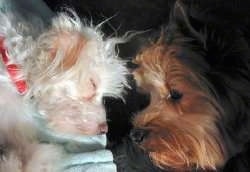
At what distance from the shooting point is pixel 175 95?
1.39 meters

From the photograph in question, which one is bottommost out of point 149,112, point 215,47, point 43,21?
point 149,112

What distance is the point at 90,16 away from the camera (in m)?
1.84

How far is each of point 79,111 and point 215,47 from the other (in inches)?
19.8

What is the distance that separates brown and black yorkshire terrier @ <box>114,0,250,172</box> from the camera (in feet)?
4.27

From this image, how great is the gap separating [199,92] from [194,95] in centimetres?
2

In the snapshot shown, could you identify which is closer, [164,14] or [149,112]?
[149,112]

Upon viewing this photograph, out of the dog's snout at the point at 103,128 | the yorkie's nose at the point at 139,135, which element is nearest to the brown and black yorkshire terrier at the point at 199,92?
the yorkie's nose at the point at 139,135

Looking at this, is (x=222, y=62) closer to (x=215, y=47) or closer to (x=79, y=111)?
(x=215, y=47)

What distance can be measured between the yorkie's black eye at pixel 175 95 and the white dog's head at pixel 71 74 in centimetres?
29

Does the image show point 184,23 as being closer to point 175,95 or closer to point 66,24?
point 175,95

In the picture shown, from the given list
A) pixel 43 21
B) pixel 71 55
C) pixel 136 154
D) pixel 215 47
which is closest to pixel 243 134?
pixel 215 47

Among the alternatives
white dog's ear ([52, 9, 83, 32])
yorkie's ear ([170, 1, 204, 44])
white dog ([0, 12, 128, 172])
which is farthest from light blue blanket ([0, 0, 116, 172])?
yorkie's ear ([170, 1, 204, 44])

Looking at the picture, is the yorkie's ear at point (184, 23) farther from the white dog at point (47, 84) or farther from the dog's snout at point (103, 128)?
the dog's snout at point (103, 128)

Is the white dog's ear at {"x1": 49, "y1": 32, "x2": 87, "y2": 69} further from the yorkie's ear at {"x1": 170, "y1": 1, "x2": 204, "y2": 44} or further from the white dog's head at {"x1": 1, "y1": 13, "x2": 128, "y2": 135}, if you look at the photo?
the yorkie's ear at {"x1": 170, "y1": 1, "x2": 204, "y2": 44}
